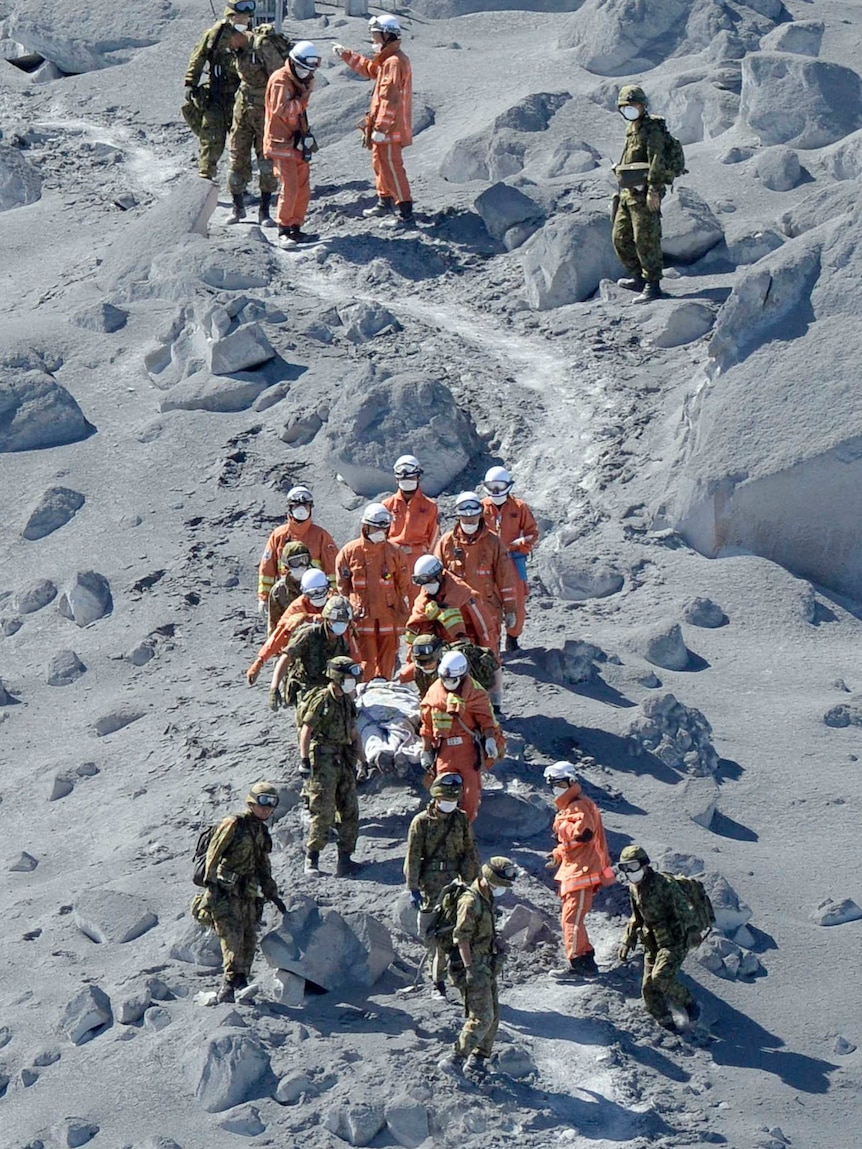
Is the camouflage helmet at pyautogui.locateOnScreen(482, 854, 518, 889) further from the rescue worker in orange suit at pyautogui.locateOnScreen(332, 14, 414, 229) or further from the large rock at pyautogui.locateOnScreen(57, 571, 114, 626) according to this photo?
the rescue worker in orange suit at pyautogui.locateOnScreen(332, 14, 414, 229)

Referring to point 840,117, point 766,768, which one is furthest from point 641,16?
point 766,768

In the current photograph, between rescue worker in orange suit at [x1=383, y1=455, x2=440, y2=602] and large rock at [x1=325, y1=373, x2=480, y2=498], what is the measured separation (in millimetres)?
2665

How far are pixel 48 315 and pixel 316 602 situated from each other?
927cm

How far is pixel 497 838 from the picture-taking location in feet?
45.1

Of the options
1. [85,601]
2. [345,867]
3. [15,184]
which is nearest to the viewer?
[345,867]

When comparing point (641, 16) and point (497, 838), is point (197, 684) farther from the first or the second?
point (641, 16)

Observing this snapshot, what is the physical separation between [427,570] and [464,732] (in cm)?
144

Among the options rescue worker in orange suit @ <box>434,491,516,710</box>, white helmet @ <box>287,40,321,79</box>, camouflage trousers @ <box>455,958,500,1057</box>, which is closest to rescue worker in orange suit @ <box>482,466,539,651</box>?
rescue worker in orange suit @ <box>434,491,516,710</box>

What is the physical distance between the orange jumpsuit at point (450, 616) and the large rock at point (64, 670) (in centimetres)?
381

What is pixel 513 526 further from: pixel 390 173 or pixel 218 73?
pixel 218 73

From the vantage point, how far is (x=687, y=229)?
21094 mm

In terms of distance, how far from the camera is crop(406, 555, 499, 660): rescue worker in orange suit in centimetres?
1458

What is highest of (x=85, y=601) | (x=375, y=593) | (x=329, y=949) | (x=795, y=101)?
(x=795, y=101)

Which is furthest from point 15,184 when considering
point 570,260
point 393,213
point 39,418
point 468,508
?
point 468,508
